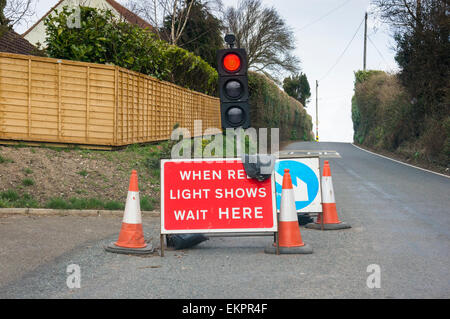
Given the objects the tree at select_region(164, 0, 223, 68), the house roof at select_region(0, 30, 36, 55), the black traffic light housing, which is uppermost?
the tree at select_region(164, 0, 223, 68)

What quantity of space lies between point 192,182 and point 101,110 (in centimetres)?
827

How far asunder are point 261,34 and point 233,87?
46.3 metres

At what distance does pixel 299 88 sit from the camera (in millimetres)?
92688

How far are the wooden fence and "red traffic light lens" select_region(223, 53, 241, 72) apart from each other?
7.22 meters

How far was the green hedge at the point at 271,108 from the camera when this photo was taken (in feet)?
116

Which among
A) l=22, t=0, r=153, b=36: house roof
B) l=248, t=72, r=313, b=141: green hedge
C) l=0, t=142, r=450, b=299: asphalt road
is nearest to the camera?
l=0, t=142, r=450, b=299: asphalt road

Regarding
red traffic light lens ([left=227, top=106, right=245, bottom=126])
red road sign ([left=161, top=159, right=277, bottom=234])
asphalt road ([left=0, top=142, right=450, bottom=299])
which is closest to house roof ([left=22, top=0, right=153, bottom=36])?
red traffic light lens ([left=227, top=106, right=245, bottom=126])

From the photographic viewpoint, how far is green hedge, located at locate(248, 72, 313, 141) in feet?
116

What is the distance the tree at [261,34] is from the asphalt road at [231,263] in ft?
146

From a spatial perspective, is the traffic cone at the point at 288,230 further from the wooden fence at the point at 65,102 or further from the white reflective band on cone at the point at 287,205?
the wooden fence at the point at 65,102

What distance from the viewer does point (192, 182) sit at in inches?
260

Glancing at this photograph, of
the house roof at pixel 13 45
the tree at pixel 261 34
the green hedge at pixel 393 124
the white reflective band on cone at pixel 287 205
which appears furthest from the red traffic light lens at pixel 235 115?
the tree at pixel 261 34

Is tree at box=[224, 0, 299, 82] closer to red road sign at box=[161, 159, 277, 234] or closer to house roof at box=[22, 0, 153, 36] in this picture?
house roof at box=[22, 0, 153, 36]
